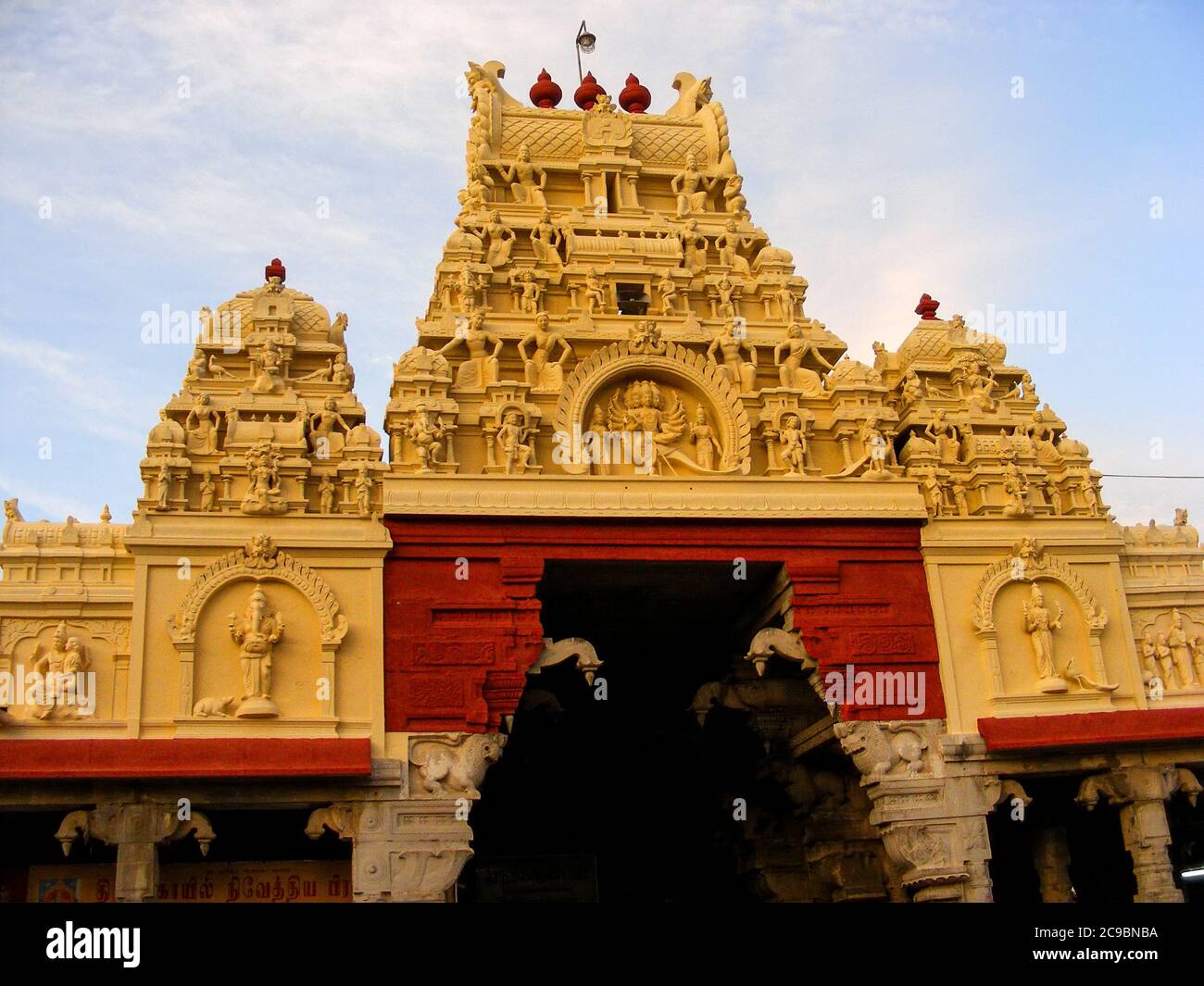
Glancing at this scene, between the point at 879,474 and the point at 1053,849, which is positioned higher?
the point at 879,474

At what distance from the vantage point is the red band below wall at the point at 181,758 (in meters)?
14.6

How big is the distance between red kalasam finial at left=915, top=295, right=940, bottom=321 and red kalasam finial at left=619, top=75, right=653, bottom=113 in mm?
6605

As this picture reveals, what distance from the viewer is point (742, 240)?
21203 millimetres

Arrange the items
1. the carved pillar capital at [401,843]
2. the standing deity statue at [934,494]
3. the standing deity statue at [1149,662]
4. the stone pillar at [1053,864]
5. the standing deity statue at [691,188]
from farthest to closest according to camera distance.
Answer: the standing deity statue at [691,188] < the stone pillar at [1053,864] < the standing deity statue at [934,494] < the standing deity statue at [1149,662] < the carved pillar capital at [401,843]

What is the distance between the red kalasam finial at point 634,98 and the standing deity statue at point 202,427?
1066 centimetres

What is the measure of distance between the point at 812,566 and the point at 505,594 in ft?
14.4

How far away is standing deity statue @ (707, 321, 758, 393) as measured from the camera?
63.5 feet

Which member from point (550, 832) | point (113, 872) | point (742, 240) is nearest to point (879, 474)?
point (742, 240)

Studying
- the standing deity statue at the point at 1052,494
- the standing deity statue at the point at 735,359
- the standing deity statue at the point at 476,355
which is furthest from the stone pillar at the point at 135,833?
the standing deity statue at the point at 1052,494

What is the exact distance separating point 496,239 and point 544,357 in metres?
2.64

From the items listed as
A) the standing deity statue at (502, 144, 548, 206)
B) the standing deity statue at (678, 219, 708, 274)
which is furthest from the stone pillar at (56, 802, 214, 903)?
the standing deity statue at (502, 144, 548, 206)

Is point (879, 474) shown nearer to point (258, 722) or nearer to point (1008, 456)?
point (1008, 456)

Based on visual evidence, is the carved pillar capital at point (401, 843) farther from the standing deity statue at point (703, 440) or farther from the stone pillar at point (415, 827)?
the standing deity statue at point (703, 440)

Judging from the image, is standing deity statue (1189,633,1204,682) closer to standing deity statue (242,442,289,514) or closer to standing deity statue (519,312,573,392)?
standing deity statue (519,312,573,392)
